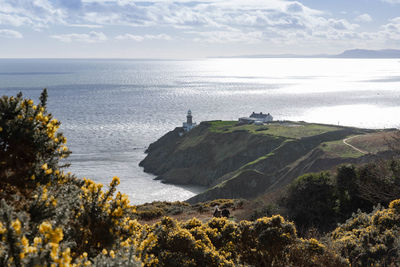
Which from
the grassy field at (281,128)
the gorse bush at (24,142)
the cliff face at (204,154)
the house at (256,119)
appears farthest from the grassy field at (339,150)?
the gorse bush at (24,142)

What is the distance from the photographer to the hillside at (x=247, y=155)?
208 feet

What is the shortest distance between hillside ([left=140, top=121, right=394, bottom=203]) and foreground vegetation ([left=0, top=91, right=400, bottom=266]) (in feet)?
148

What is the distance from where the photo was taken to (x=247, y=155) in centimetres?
8138

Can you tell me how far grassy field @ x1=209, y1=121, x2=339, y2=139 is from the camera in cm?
8431

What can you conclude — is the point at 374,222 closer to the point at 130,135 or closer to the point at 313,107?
the point at 130,135

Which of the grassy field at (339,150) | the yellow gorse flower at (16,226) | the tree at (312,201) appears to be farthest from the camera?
the grassy field at (339,150)

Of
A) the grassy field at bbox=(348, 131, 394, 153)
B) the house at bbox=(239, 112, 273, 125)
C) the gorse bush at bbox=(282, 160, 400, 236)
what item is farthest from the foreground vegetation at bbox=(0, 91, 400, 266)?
the house at bbox=(239, 112, 273, 125)

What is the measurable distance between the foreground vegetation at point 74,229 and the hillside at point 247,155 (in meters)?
45.2

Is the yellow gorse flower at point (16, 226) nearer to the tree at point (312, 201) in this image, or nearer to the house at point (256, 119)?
the tree at point (312, 201)

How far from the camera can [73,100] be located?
185 metres

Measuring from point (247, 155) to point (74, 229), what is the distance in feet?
252

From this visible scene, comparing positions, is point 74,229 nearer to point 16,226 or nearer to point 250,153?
point 16,226

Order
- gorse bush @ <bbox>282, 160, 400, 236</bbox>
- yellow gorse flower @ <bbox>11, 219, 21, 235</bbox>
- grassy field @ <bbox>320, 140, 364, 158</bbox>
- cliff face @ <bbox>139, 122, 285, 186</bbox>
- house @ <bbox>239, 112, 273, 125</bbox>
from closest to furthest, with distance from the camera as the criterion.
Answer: yellow gorse flower @ <bbox>11, 219, 21, 235</bbox> → gorse bush @ <bbox>282, 160, 400, 236</bbox> → grassy field @ <bbox>320, 140, 364, 158</bbox> → cliff face @ <bbox>139, 122, 285, 186</bbox> → house @ <bbox>239, 112, 273, 125</bbox>

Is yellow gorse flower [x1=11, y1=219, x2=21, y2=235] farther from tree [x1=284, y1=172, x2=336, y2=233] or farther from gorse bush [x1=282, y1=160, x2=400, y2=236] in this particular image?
tree [x1=284, y1=172, x2=336, y2=233]
